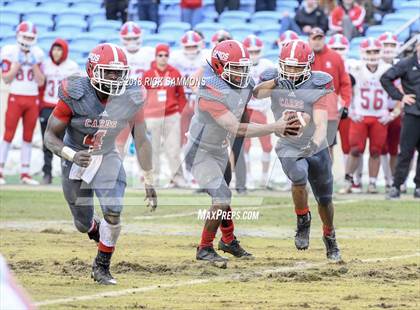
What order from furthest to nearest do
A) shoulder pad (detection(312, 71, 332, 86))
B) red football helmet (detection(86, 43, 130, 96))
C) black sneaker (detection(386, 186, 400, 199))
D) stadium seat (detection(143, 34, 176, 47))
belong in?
stadium seat (detection(143, 34, 176, 47)), black sneaker (detection(386, 186, 400, 199)), shoulder pad (detection(312, 71, 332, 86)), red football helmet (detection(86, 43, 130, 96))

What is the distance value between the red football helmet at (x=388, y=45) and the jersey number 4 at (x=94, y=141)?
7759 millimetres

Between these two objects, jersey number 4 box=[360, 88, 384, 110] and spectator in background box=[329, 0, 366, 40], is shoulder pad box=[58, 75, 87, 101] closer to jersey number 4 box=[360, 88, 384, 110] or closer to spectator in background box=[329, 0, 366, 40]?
jersey number 4 box=[360, 88, 384, 110]

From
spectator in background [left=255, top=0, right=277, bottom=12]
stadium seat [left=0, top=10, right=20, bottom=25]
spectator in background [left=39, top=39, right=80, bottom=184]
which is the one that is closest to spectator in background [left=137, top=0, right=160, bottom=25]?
spectator in background [left=255, top=0, right=277, bottom=12]

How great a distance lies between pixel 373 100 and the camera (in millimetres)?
14250

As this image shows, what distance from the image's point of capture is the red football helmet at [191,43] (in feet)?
49.0

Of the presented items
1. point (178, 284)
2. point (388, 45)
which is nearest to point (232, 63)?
point (178, 284)

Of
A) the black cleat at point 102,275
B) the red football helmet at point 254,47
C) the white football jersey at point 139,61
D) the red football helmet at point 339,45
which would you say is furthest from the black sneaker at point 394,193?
the black cleat at point 102,275

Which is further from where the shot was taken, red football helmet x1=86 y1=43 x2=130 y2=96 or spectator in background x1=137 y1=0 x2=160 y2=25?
spectator in background x1=137 y1=0 x2=160 y2=25

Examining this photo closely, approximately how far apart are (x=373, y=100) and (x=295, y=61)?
6.49m

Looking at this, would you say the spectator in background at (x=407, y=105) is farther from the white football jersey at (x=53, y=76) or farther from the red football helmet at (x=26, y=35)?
the red football helmet at (x=26, y=35)

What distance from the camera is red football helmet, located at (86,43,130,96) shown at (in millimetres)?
6984

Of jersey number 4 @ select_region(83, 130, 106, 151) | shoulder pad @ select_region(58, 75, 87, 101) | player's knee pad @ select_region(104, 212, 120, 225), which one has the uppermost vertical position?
shoulder pad @ select_region(58, 75, 87, 101)

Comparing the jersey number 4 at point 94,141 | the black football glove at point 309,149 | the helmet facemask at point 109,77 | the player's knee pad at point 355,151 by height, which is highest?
the helmet facemask at point 109,77

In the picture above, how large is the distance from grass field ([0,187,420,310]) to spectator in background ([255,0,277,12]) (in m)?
6.33
